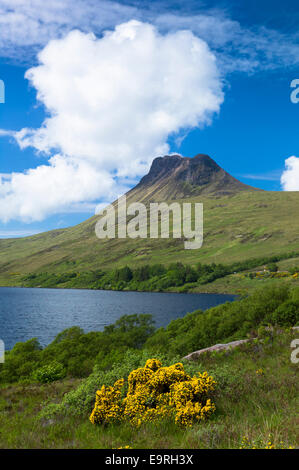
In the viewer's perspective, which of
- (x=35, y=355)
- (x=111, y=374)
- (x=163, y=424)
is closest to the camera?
(x=163, y=424)

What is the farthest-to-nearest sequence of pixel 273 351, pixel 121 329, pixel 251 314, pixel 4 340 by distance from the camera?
pixel 4 340 < pixel 121 329 < pixel 251 314 < pixel 273 351

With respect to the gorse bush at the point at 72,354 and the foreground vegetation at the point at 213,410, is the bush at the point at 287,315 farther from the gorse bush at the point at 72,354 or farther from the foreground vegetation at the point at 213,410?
the gorse bush at the point at 72,354

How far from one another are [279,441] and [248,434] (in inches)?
31.3

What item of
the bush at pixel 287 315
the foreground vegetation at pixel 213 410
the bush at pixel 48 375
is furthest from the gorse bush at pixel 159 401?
the bush at pixel 48 375

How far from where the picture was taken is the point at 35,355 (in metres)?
46.5

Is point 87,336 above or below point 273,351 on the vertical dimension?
below

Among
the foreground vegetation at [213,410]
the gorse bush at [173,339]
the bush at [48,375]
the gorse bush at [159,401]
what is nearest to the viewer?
the foreground vegetation at [213,410]

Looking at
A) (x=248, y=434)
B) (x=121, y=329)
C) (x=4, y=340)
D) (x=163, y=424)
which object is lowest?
(x=4, y=340)

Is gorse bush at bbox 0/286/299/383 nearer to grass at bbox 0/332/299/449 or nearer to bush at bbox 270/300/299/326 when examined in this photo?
bush at bbox 270/300/299/326

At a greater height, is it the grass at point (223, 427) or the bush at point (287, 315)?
the bush at point (287, 315)

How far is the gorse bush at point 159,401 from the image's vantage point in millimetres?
10555

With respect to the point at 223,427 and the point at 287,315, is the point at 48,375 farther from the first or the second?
the point at 223,427
